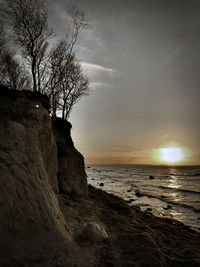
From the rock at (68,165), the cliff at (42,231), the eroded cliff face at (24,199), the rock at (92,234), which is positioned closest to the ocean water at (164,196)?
the rock at (68,165)

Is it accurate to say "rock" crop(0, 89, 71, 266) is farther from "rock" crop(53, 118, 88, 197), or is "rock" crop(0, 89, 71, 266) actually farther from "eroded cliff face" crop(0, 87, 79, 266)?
"rock" crop(53, 118, 88, 197)

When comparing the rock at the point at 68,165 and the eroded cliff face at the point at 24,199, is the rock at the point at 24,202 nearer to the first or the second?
the eroded cliff face at the point at 24,199

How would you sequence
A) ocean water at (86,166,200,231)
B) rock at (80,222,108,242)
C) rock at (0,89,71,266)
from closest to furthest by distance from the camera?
rock at (0,89,71,266) → rock at (80,222,108,242) → ocean water at (86,166,200,231)

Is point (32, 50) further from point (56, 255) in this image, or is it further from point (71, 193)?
point (56, 255)

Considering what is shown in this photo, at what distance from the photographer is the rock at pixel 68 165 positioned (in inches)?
386

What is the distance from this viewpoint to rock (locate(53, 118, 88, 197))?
9.80 metres

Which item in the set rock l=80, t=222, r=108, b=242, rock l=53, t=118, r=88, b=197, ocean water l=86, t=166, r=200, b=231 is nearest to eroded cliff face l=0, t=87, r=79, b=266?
rock l=80, t=222, r=108, b=242

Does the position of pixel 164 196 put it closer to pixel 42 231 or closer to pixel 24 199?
pixel 42 231

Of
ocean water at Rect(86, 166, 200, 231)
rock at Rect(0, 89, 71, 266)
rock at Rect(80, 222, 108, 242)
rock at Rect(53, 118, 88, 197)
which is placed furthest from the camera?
ocean water at Rect(86, 166, 200, 231)

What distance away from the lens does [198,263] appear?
3934 millimetres

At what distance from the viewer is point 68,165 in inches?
410

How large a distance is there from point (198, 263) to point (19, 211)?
14.6 feet

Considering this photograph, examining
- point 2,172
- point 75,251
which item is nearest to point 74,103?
A: point 2,172

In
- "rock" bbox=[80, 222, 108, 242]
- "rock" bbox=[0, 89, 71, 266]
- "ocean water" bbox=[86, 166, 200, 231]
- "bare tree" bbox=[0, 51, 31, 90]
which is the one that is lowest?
"ocean water" bbox=[86, 166, 200, 231]
